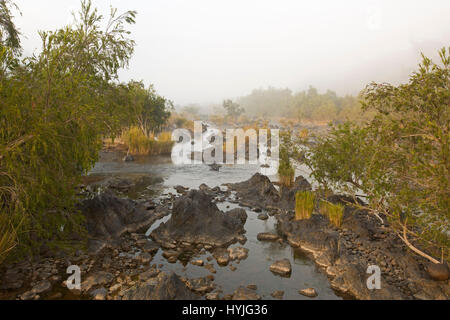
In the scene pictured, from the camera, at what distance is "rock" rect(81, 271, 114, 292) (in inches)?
283

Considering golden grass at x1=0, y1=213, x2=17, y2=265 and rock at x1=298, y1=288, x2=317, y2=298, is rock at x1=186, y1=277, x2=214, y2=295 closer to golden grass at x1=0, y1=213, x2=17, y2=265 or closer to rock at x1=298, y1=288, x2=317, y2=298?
rock at x1=298, y1=288, x2=317, y2=298

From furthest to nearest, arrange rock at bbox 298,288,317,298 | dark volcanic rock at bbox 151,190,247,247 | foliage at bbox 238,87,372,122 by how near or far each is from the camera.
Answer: foliage at bbox 238,87,372,122, dark volcanic rock at bbox 151,190,247,247, rock at bbox 298,288,317,298

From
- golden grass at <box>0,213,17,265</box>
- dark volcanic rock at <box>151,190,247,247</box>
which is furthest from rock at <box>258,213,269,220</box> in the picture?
golden grass at <box>0,213,17,265</box>

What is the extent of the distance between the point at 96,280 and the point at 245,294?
3.95 meters

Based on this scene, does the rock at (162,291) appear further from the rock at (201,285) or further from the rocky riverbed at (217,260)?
the rock at (201,285)

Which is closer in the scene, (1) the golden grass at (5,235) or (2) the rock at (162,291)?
(2) the rock at (162,291)

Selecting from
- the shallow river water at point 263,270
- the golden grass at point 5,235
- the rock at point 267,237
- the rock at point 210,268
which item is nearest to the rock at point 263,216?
the shallow river water at point 263,270

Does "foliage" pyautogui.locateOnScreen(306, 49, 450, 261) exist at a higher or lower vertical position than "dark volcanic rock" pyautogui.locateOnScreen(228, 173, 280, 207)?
higher

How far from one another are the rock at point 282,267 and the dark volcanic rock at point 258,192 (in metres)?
6.19

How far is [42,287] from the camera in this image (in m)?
7.02

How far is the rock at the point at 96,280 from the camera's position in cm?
720

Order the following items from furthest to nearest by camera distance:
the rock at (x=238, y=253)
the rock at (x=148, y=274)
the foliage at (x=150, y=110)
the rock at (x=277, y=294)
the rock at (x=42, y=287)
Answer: the foliage at (x=150, y=110) < the rock at (x=238, y=253) < the rock at (x=148, y=274) < the rock at (x=277, y=294) < the rock at (x=42, y=287)

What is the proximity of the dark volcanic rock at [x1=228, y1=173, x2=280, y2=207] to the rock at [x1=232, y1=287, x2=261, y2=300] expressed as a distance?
25.9 ft

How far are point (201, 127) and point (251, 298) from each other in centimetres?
5632
